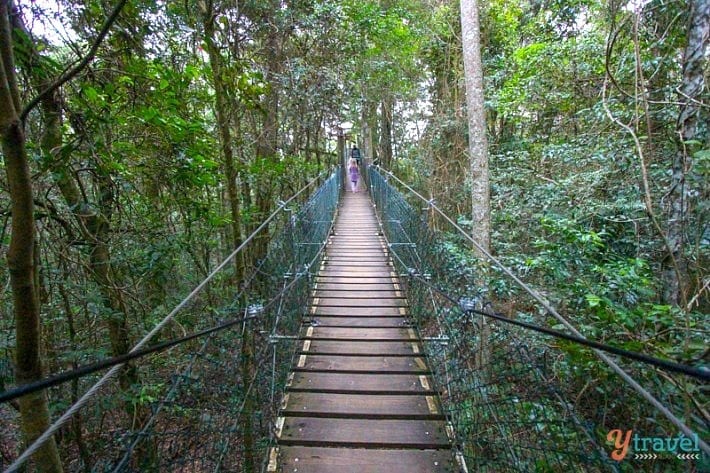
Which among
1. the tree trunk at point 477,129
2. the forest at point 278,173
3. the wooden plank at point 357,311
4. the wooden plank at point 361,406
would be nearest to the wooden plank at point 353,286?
the wooden plank at point 357,311

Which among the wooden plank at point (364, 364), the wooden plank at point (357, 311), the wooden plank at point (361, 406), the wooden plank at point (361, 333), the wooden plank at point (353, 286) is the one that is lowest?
the wooden plank at point (361, 406)

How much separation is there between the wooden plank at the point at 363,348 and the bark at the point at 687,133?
1.70 metres

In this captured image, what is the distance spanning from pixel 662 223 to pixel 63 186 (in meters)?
4.13

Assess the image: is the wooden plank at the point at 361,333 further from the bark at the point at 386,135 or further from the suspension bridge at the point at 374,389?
the bark at the point at 386,135

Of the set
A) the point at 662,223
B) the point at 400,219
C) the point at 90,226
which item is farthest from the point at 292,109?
the point at 662,223

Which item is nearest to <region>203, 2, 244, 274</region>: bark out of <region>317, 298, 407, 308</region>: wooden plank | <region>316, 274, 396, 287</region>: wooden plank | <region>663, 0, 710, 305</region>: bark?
<region>317, 298, 407, 308</region>: wooden plank

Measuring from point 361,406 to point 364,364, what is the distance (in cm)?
41

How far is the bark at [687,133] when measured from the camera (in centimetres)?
202

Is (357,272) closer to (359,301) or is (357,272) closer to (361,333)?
(359,301)

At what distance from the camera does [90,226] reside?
2506 millimetres

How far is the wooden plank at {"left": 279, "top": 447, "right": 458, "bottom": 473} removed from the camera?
5.47 ft

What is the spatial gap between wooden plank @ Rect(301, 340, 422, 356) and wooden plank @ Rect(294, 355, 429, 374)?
5 centimetres

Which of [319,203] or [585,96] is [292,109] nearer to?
[319,203]

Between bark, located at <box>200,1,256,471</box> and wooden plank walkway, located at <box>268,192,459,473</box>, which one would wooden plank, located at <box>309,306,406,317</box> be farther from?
bark, located at <box>200,1,256,471</box>
